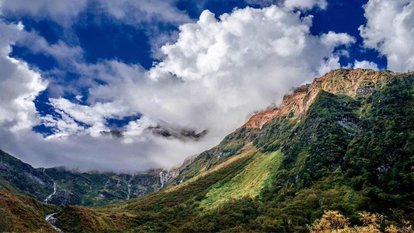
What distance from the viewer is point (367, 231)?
6560 inches

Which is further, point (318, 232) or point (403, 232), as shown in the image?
point (318, 232)

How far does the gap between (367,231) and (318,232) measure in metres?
27.8

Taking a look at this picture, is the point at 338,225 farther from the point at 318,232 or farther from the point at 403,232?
the point at 403,232

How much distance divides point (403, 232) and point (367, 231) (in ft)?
47.8

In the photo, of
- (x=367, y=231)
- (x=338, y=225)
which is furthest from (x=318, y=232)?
(x=367, y=231)

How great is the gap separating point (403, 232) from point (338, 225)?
31.5m

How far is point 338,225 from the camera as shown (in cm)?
19400

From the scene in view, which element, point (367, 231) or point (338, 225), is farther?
point (338, 225)

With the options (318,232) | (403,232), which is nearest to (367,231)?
(403,232)

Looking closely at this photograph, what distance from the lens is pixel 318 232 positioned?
19038cm

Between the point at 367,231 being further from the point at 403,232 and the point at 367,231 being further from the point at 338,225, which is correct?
the point at 338,225

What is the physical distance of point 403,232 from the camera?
16800cm

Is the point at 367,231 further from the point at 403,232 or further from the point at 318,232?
the point at 318,232

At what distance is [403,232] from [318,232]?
117 feet
